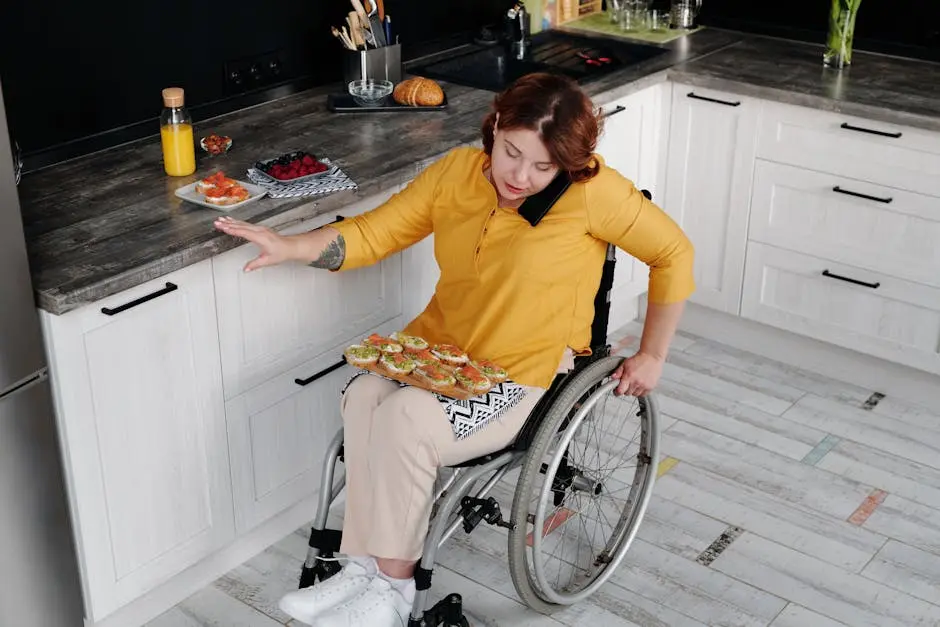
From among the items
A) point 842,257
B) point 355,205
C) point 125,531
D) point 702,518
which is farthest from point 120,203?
point 842,257

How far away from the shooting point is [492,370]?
2.29 m

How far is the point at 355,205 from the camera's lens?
2.63 metres

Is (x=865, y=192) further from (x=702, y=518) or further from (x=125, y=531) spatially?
(x=125, y=531)

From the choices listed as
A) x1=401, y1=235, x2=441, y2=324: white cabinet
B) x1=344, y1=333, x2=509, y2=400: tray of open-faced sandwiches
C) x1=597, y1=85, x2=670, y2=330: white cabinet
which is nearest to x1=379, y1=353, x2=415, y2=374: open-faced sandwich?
x1=344, y1=333, x2=509, y2=400: tray of open-faced sandwiches

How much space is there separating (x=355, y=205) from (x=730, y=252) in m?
1.39

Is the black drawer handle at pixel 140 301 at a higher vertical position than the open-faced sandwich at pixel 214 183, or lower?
lower

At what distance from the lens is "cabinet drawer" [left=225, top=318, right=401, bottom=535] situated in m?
2.57

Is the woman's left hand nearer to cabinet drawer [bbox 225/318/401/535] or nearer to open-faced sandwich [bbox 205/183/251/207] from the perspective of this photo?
cabinet drawer [bbox 225/318/401/535]

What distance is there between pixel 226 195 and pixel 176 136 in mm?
222

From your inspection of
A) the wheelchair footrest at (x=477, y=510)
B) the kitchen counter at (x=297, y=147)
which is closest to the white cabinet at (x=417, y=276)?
the kitchen counter at (x=297, y=147)

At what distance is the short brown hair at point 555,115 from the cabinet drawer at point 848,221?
1.32 meters

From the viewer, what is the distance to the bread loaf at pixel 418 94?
3.05 meters

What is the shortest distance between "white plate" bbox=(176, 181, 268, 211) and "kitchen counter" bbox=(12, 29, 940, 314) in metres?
0.02

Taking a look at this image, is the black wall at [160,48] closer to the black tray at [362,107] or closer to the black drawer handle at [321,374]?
the black tray at [362,107]
